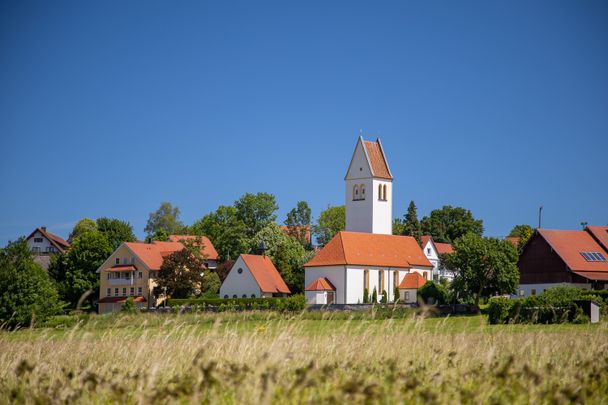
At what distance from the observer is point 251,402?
829 centimetres

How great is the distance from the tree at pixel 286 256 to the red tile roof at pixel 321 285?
27.6 feet

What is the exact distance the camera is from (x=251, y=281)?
7769cm

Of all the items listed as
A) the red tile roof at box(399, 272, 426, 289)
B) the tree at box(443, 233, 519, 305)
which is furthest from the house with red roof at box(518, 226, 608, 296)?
the tree at box(443, 233, 519, 305)

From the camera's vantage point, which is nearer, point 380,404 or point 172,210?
point 380,404

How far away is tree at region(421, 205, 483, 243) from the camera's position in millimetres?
126562

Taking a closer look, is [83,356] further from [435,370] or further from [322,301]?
[322,301]

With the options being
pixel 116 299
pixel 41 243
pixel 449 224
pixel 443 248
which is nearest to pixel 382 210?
pixel 116 299

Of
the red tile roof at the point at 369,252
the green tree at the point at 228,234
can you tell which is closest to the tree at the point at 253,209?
the green tree at the point at 228,234

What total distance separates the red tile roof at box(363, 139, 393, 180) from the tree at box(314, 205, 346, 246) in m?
32.8

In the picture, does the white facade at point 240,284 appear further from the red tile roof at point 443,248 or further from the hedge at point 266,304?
the red tile roof at point 443,248

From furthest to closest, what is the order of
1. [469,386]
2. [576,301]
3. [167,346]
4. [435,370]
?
[576,301] < [167,346] < [435,370] < [469,386]

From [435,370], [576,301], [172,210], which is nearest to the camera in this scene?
[435,370]

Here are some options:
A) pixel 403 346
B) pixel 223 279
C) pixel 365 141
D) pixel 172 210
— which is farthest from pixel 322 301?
pixel 172 210

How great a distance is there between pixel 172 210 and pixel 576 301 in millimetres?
120020
